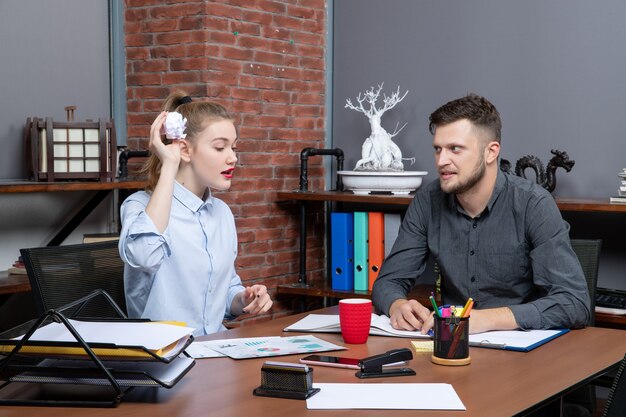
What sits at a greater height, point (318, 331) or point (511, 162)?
point (511, 162)

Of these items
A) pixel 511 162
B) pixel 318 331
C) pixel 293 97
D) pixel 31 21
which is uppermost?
pixel 31 21

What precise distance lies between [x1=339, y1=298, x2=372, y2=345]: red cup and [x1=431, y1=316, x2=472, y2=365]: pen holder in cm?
22

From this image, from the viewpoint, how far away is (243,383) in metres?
1.64

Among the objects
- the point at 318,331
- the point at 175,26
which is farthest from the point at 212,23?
the point at 318,331

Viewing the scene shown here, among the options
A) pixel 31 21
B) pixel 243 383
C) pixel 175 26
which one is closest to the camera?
pixel 243 383

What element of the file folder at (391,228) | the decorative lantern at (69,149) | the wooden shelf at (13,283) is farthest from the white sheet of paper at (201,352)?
the file folder at (391,228)

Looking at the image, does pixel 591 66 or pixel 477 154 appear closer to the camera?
pixel 477 154

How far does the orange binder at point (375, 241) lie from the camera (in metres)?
3.76

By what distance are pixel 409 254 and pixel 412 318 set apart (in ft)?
1.67

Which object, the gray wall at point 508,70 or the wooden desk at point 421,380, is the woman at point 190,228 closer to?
the wooden desk at point 421,380

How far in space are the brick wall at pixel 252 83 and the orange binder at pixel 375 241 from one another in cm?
50

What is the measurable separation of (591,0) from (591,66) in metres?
0.27

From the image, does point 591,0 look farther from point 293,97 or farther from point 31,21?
point 31,21

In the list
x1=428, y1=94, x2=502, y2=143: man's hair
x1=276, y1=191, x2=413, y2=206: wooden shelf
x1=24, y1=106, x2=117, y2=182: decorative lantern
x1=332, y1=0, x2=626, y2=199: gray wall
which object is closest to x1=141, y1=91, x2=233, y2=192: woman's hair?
x1=428, y1=94, x2=502, y2=143: man's hair
